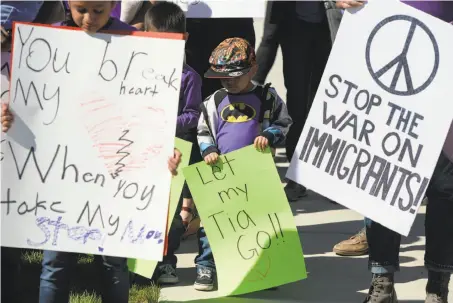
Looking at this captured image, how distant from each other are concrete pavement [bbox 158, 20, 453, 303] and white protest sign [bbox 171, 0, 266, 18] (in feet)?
4.18

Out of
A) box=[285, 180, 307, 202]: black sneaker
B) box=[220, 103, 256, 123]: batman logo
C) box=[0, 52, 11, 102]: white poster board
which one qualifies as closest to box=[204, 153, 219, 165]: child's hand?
box=[220, 103, 256, 123]: batman logo

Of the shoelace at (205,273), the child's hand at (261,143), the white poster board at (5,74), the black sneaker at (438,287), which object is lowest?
the shoelace at (205,273)

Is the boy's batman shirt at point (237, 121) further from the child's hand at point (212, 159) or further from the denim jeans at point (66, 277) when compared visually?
the denim jeans at point (66, 277)

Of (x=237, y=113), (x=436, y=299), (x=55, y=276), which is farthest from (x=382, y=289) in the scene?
(x=55, y=276)

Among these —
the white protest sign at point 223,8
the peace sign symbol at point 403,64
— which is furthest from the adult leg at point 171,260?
the peace sign symbol at point 403,64

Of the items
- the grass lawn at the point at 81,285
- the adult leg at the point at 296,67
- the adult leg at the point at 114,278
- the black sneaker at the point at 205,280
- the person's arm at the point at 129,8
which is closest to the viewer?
the adult leg at the point at 114,278

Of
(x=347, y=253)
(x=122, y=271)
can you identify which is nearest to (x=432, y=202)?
(x=347, y=253)

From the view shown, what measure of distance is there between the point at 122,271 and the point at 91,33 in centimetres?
95

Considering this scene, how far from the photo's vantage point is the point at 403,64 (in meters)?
4.02

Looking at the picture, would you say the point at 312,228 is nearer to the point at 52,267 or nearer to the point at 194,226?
the point at 194,226

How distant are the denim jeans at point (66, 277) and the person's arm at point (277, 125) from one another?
0.93 metres

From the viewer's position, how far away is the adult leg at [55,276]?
3.86m

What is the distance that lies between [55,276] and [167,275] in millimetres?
1087

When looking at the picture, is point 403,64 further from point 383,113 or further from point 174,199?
point 174,199
